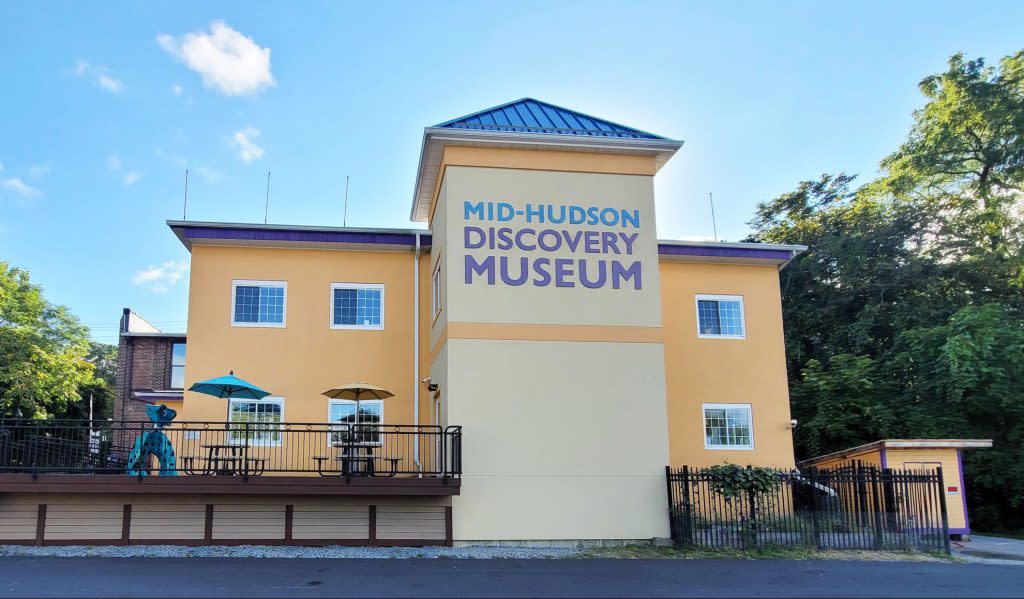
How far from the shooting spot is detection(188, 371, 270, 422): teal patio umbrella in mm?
14710

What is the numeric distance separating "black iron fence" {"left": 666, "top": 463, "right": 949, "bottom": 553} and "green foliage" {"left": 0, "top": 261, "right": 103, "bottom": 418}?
1124 inches

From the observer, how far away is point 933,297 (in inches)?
1049

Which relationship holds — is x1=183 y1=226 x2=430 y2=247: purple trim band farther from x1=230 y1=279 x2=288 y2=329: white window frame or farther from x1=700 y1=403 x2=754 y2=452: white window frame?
x1=700 y1=403 x2=754 y2=452: white window frame

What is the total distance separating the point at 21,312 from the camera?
35219mm

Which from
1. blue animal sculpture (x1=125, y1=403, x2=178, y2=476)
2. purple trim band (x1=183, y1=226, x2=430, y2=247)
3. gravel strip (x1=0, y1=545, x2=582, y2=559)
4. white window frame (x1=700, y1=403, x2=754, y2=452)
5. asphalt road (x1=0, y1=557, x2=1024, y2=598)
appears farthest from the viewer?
white window frame (x1=700, y1=403, x2=754, y2=452)

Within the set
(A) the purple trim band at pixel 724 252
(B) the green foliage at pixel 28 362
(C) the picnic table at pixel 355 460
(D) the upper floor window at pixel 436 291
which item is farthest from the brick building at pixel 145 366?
(A) the purple trim band at pixel 724 252

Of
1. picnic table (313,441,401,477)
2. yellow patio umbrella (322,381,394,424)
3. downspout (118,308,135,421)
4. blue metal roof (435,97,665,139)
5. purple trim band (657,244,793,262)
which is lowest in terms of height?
picnic table (313,441,401,477)

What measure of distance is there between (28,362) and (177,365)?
30.3ft

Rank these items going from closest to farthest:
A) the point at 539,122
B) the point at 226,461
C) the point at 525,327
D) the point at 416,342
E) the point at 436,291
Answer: the point at 226,461
the point at 525,327
the point at 539,122
the point at 436,291
the point at 416,342

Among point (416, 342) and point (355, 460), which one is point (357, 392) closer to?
point (416, 342)

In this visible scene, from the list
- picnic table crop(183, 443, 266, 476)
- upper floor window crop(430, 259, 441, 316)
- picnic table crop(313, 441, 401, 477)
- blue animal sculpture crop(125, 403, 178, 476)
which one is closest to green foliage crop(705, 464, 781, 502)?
picnic table crop(313, 441, 401, 477)

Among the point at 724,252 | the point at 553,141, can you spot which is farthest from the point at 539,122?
the point at 724,252

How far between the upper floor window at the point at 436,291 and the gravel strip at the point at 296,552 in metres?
5.11

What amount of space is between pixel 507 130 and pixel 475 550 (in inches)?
326
